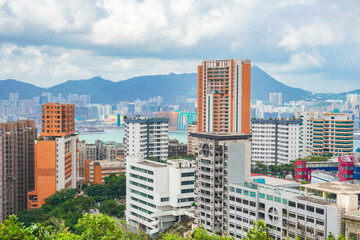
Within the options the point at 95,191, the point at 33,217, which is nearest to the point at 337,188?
the point at 33,217

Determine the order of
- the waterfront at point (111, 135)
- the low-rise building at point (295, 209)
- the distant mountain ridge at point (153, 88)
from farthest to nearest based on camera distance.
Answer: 1. the distant mountain ridge at point (153, 88)
2. the waterfront at point (111, 135)
3. the low-rise building at point (295, 209)

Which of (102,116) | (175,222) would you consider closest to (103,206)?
(175,222)

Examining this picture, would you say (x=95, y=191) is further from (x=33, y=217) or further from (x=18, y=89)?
(x=18, y=89)

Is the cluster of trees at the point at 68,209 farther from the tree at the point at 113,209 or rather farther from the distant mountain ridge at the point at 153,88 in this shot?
the distant mountain ridge at the point at 153,88

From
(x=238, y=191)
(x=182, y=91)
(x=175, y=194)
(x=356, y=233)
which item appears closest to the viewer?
(x=356, y=233)

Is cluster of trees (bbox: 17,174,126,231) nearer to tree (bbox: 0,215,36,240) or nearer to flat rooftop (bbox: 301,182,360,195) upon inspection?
flat rooftop (bbox: 301,182,360,195)

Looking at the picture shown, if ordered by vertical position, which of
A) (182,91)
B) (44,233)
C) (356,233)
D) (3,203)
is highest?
(182,91)

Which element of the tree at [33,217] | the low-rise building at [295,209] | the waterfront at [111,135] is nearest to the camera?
the low-rise building at [295,209]

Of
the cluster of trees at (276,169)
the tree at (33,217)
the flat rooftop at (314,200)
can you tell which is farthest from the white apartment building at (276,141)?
the flat rooftop at (314,200)

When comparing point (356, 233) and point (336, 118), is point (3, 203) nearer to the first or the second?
point (356, 233)
